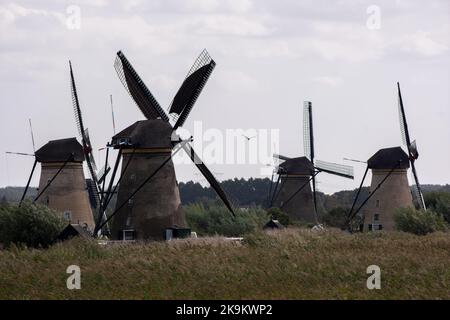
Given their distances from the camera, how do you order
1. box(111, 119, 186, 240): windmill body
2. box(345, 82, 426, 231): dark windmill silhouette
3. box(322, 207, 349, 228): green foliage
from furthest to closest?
box(322, 207, 349, 228): green foliage < box(345, 82, 426, 231): dark windmill silhouette < box(111, 119, 186, 240): windmill body

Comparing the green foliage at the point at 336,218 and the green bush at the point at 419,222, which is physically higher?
the green foliage at the point at 336,218

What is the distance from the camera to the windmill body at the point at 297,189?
7812 cm

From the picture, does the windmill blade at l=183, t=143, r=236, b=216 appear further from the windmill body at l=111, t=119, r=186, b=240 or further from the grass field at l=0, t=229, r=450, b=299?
the grass field at l=0, t=229, r=450, b=299

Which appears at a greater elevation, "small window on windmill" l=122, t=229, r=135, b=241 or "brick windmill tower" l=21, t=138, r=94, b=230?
"brick windmill tower" l=21, t=138, r=94, b=230

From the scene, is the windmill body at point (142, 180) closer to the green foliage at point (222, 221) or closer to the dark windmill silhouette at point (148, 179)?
the dark windmill silhouette at point (148, 179)

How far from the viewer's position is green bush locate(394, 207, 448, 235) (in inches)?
2179

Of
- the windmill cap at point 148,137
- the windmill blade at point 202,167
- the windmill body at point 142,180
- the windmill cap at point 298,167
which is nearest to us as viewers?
the windmill cap at point 148,137

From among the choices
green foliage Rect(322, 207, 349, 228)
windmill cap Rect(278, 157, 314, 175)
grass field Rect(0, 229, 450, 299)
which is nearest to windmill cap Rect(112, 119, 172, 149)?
grass field Rect(0, 229, 450, 299)

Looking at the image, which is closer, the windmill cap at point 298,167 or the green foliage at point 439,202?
the green foliage at point 439,202

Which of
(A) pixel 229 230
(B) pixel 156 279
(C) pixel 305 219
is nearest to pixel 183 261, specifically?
(B) pixel 156 279

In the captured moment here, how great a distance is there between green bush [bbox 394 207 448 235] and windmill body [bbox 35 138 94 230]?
17.3 m

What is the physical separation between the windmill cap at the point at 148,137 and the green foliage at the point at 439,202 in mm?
28589

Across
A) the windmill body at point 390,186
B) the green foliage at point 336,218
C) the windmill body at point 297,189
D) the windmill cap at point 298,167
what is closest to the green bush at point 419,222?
the windmill body at point 390,186

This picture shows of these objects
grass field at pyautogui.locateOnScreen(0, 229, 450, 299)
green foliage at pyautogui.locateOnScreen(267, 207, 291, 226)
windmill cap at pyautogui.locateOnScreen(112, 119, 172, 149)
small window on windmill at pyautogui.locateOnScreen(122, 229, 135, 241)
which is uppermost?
windmill cap at pyautogui.locateOnScreen(112, 119, 172, 149)
